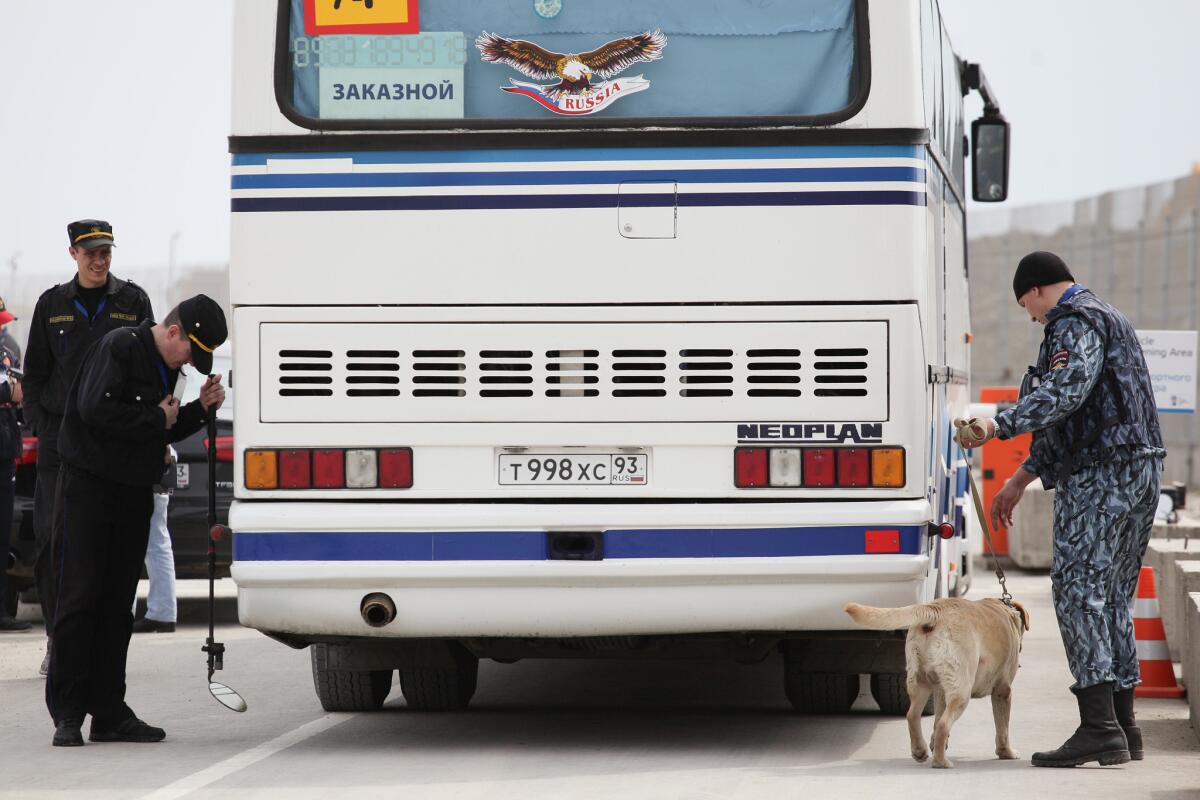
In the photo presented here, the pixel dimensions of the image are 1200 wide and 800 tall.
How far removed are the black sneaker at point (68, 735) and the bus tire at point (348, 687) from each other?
3.68ft

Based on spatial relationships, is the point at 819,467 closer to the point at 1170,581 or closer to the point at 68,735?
the point at 68,735

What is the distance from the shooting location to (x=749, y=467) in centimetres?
752

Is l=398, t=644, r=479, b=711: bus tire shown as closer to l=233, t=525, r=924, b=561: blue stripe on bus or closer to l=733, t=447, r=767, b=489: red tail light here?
l=233, t=525, r=924, b=561: blue stripe on bus

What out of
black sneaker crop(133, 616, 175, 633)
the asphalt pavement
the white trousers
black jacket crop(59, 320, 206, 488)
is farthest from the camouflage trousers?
black sneaker crop(133, 616, 175, 633)

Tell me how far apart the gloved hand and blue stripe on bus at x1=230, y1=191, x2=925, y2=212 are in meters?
0.85

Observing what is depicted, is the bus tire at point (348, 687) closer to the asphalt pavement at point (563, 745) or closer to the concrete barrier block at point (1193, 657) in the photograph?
the asphalt pavement at point (563, 745)

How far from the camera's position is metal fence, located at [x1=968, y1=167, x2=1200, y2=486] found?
3062 centimetres

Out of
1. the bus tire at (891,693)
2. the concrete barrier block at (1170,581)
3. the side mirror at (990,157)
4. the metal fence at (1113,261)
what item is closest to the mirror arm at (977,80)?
the side mirror at (990,157)

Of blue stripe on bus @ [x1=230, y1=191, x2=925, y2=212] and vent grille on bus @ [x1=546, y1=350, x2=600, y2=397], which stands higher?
blue stripe on bus @ [x1=230, y1=191, x2=925, y2=212]

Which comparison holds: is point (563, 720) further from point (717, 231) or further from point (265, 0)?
Answer: point (265, 0)

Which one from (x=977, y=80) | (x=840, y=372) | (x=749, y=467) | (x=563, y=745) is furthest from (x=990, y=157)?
(x=563, y=745)

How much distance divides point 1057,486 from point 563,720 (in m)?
2.45

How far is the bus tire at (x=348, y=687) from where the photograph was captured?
8.84 m

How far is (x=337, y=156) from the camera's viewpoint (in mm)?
7637
